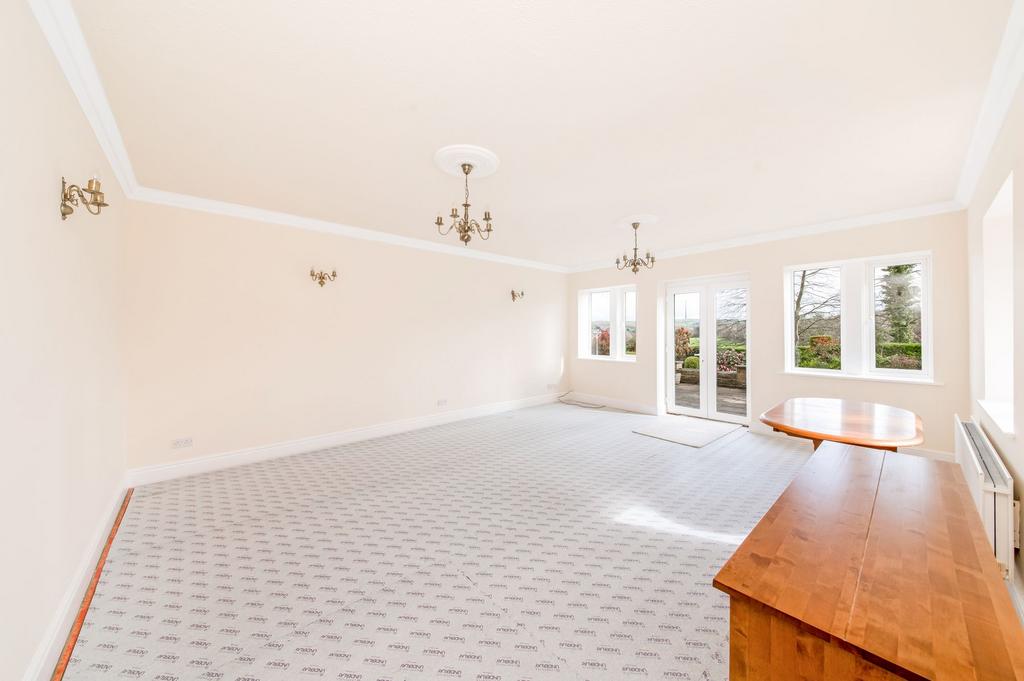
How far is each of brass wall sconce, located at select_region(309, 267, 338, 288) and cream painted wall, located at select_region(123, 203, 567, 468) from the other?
0.07 meters

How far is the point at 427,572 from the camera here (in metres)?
2.19

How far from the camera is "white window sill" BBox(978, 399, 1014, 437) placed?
7.04 ft

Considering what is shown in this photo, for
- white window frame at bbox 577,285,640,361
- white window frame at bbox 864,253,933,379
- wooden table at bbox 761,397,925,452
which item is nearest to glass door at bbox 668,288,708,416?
white window frame at bbox 577,285,640,361

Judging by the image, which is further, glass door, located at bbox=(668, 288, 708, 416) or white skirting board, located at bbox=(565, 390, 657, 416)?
white skirting board, located at bbox=(565, 390, 657, 416)

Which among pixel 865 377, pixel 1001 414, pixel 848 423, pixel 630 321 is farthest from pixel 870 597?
pixel 630 321

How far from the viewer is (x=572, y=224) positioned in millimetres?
4469

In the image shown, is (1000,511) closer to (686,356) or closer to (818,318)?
(818,318)

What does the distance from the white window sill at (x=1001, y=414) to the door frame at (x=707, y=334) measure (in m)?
2.41


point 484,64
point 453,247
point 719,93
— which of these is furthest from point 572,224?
point 484,64

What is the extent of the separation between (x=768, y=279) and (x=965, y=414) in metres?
2.16

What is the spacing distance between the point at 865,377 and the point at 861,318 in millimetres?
656

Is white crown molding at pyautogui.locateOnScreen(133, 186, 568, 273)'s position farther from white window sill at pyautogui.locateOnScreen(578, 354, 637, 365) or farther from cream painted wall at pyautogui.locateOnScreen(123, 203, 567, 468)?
white window sill at pyautogui.locateOnScreen(578, 354, 637, 365)

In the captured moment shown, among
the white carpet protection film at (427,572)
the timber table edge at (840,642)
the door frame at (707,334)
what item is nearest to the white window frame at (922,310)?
the door frame at (707,334)

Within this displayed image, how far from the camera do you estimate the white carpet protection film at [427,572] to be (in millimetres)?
1614
